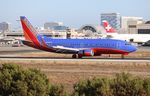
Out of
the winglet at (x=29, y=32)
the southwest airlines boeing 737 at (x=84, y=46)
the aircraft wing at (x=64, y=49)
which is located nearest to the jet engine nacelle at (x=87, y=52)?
the southwest airlines boeing 737 at (x=84, y=46)

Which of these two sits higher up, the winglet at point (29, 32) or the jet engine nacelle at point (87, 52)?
the winglet at point (29, 32)

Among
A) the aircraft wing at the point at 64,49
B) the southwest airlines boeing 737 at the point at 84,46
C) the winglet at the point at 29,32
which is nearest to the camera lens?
the southwest airlines boeing 737 at the point at 84,46

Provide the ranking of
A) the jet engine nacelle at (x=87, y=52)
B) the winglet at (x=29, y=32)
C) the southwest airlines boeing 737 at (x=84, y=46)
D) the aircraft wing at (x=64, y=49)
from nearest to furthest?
the jet engine nacelle at (x=87, y=52), the southwest airlines boeing 737 at (x=84, y=46), the aircraft wing at (x=64, y=49), the winglet at (x=29, y=32)

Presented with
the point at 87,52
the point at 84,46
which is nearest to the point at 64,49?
the point at 84,46

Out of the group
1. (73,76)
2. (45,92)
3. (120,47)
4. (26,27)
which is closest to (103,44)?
(120,47)

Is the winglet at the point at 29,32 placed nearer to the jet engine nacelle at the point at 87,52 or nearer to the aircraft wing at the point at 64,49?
the aircraft wing at the point at 64,49

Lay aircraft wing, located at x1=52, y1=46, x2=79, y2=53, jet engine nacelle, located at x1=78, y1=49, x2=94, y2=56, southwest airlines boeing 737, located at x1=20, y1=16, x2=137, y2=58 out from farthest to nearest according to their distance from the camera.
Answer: aircraft wing, located at x1=52, y1=46, x2=79, y2=53, southwest airlines boeing 737, located at x1=20, y1=16, x2=137, y2=58, jet engine nacelle, located at x1=78, y1=49, x2=94, y2=56

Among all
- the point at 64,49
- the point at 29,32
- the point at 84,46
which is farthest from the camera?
the point at 29,32

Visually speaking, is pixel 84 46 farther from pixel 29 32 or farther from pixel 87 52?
pixel 29 32

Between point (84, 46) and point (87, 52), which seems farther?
point (84, 46)

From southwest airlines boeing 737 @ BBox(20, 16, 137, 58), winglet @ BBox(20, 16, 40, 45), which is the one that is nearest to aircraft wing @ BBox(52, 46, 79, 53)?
southwest airlines boeing 737 @ BBox(20, 16, 137, 58)

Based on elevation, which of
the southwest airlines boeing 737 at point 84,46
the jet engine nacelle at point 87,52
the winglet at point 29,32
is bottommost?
the jet engine nacelle at point 87,52

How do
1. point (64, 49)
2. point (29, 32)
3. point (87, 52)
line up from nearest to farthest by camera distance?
point (87, 52) → point (64, 49) → point (29, 32)

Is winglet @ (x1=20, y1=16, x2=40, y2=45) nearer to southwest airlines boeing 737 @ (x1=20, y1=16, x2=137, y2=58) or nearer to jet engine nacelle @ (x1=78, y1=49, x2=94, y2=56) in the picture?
southwest airlines boeing 737 @ (x1=20, y1=16, x2=137, y2=58)
